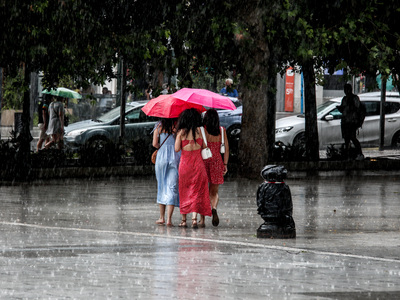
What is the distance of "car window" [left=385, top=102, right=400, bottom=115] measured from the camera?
31125mm

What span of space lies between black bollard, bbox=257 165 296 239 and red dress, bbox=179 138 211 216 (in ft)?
4.51

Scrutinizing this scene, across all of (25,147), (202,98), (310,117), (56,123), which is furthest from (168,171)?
(310,117)

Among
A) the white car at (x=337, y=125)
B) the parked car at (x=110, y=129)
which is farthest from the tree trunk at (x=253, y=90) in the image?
the white car at (x=337, y=125)

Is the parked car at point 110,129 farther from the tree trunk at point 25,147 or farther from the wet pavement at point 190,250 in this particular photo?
the wet pavement at point 190,250

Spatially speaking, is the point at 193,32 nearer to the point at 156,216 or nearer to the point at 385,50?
the point at 385,50

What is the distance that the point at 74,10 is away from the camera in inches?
774

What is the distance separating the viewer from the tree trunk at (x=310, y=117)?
1007 inches

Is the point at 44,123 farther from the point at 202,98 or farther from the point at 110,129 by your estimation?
the point at 202,98

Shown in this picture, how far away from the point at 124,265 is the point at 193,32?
1212 centimetres

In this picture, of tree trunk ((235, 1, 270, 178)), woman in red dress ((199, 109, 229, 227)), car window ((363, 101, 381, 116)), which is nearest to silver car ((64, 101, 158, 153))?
tree trunk ((235, 1, 270, 178))

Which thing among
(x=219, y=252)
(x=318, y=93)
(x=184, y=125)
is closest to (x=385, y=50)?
(x=184, y=125)

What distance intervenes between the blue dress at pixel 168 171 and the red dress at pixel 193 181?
24 cm

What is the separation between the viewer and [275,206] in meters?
11.8

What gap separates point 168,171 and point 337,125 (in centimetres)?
1705
